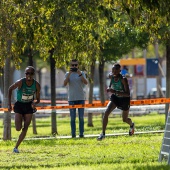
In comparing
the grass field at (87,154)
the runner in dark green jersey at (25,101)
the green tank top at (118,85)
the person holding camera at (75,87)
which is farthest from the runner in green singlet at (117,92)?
the runner in dark green jersey at (25,101)

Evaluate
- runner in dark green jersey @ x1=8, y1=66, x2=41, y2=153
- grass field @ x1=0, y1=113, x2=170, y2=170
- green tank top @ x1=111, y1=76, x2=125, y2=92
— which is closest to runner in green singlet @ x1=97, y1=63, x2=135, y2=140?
green tank top @ x1=111, y1=76, x2=125, y2=92

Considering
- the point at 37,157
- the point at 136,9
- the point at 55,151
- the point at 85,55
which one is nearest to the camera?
the point at 136,9

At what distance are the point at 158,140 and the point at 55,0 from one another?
3.64 metres

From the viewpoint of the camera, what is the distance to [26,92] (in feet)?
53.4

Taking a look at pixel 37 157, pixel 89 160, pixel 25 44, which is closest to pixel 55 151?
pixel 37 157

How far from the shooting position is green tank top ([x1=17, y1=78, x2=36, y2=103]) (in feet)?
53.3

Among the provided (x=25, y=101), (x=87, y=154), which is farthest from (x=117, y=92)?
(x=87, y=154)

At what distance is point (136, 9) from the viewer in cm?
1360

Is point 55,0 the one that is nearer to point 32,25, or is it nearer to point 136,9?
point 32,25

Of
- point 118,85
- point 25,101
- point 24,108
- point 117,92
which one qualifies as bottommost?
point 24,108

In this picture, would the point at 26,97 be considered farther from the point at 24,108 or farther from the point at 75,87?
the point at 75,87

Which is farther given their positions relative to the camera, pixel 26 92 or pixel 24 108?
pixel 24 108

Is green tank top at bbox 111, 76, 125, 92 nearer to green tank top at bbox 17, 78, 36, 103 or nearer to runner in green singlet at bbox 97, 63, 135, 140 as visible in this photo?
runner in green singlet at bbox 97, 63, 135, 140

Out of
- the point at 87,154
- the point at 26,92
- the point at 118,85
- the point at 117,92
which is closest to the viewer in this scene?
the point at 87,154
